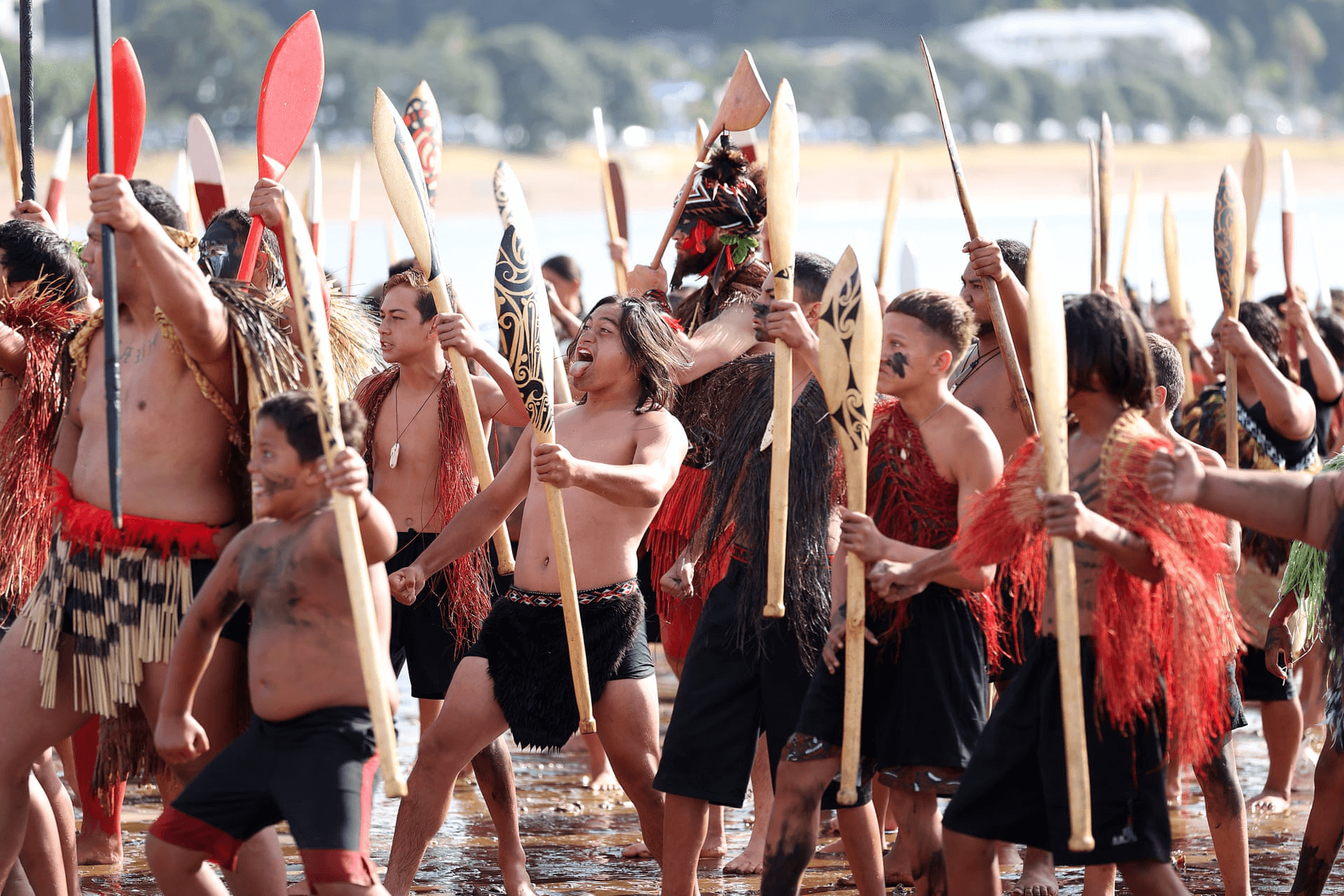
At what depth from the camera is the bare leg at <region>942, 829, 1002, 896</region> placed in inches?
140

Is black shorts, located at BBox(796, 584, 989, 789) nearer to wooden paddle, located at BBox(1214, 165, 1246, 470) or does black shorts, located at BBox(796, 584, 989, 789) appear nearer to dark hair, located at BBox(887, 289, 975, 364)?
dark hair, located at BBox(887, 289, 975, 364)

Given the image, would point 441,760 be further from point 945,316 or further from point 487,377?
point 945,316

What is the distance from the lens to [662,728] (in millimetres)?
7191

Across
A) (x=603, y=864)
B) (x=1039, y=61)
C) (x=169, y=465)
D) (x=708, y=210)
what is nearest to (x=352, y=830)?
(x=169, y=465)

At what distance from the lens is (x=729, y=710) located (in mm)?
4199

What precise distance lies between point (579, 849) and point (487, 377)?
4.59ft

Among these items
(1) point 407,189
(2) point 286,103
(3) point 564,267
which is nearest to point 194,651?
(1) point 407,189

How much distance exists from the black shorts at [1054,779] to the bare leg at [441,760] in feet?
4.13

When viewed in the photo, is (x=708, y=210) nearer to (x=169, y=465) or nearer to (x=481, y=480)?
(x=481, y=480)

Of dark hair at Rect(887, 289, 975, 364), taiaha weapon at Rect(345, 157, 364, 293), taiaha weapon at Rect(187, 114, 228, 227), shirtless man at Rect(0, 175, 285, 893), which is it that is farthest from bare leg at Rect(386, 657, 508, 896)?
taiaha weapon at Rect(345, 157, 364, 293)

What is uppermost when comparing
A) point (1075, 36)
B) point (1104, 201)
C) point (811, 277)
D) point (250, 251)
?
point (1075, 36)

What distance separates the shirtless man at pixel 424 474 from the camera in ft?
16.5

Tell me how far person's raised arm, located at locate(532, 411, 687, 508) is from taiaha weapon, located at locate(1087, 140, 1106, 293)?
2.10 meters

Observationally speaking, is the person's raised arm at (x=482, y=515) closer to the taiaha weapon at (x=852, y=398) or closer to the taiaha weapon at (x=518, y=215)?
the taiaha weapon at (x=518, y=215)
